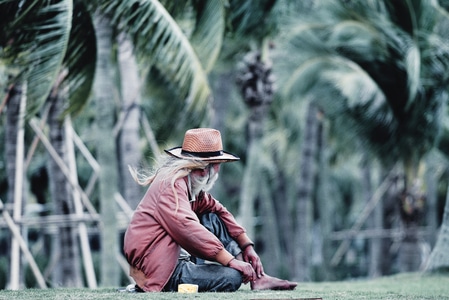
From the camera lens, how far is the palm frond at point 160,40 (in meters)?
11.6

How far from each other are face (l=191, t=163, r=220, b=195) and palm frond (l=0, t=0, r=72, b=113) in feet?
14.4

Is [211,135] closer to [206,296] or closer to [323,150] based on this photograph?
[206,296]

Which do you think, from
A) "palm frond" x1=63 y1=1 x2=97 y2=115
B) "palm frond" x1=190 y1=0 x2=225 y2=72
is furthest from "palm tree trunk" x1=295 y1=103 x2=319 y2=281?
"palm frond" x1=63 y1=1 x2=97 y2=115

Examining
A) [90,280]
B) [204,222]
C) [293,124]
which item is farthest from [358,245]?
[204,222]

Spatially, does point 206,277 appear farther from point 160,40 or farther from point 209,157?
point 160,40

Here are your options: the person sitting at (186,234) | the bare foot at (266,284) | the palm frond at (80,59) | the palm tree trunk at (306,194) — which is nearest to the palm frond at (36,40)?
the palm frond at (80,59)

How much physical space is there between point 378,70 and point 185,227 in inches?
451

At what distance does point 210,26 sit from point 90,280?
456 cm

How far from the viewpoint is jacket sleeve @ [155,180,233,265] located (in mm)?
6922

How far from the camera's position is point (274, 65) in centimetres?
1977

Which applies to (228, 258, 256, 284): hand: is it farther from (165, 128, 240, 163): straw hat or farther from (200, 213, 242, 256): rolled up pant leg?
(165, 128, 240, 163): straw hat

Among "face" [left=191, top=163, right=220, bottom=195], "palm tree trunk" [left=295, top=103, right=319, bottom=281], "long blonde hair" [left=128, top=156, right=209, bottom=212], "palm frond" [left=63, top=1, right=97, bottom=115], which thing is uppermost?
"palm frond" [left=63, top=1, right=97, bottom=115]

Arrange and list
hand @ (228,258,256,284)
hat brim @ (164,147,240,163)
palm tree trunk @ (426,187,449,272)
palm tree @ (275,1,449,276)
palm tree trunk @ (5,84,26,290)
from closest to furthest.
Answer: hand @ (228,258,256,284)
hat brim @ (164,147,240,163)
palm tree trunk @ (426,187,449,272)
palm tree trunk @ (5,84,26,290)
palm tree @ (275,1,449,276)

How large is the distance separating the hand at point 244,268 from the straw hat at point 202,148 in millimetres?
806
